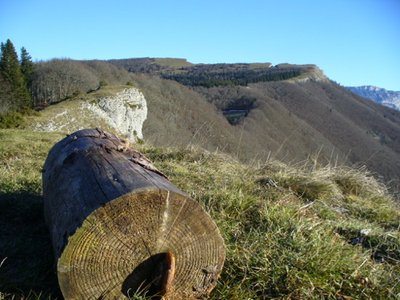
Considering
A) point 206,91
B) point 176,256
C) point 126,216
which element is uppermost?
point 126,216

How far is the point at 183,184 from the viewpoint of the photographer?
16.8 ft

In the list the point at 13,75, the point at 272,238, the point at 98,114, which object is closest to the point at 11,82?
the point at 13,75

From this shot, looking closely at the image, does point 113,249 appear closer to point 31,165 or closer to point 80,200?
point 80,200

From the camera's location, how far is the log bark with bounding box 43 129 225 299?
2395mm

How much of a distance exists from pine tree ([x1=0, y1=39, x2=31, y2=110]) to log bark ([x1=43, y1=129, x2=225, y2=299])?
120 ft

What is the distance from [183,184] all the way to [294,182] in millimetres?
1696

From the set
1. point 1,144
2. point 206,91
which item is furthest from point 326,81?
point 1,144

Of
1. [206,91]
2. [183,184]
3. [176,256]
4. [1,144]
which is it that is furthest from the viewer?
[206,91]

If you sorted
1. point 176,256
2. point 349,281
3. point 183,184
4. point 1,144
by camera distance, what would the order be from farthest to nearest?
point 1,144, point 183,184, point 349,281, point 176,256

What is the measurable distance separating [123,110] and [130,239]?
40.9 m

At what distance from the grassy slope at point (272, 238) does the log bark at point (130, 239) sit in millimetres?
291

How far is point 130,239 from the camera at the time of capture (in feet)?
8.20

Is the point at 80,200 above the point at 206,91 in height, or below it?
above

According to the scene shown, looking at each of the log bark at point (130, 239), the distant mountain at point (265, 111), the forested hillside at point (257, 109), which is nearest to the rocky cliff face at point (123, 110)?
the distant mountain at point (265, 111)
